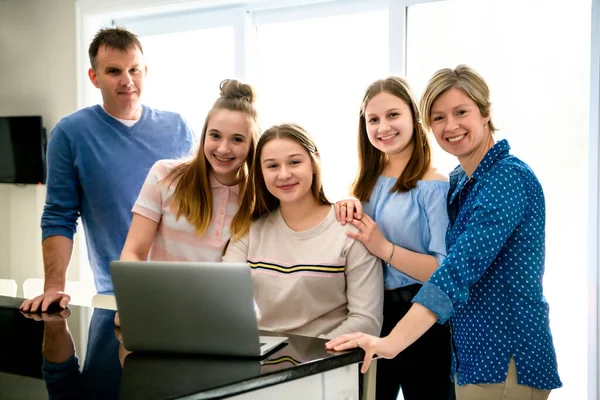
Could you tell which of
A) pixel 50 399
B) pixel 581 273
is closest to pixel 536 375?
pixel 50 399

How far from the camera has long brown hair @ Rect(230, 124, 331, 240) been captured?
1.97 m

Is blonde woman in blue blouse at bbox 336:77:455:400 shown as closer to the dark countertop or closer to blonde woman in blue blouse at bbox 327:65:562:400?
blonde woman in blue blouse at bbox 327:65:562:400

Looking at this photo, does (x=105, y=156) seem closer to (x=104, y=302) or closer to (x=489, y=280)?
(x=104, y=302)

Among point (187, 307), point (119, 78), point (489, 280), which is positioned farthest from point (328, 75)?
point (187, 307)

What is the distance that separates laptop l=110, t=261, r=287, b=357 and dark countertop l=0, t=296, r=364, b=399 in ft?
0.09

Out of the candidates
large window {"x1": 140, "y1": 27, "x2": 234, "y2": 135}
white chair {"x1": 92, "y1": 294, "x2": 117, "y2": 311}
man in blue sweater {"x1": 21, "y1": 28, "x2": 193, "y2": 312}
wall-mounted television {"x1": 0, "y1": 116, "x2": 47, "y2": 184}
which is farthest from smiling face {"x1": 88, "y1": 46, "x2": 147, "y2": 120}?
wall-mounted television {"x1": 0, "y1": 116, "x2": 47, "y2": 184}

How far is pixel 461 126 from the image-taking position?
177 cm

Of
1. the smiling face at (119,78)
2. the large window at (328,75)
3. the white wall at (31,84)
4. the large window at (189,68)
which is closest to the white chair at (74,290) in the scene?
the white wall at (31,84)

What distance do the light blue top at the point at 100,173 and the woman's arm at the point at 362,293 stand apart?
3.36 feet

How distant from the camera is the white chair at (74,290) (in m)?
4.12

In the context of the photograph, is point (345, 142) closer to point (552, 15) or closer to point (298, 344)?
point (552, 15)

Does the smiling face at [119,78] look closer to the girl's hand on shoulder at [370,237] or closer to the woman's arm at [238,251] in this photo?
the woman's arm at [238,251]

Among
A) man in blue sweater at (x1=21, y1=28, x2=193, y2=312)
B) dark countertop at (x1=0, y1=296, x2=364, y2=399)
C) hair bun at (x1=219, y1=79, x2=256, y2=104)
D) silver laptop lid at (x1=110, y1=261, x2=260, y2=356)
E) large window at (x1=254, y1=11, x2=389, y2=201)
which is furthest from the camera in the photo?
large window at (x1=254, y1=11, x2=389, y2=201)

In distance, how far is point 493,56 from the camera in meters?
3.35
